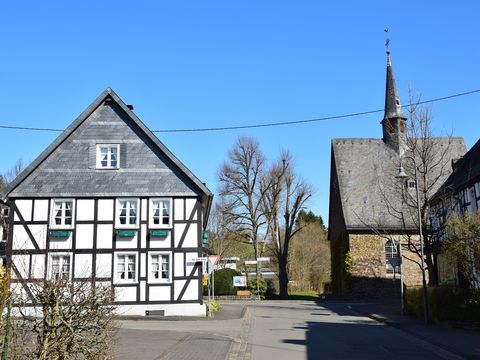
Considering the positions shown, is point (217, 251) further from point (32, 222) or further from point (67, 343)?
point (67, 343)

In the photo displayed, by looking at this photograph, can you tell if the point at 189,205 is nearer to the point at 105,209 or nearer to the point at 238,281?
the point at 105,209

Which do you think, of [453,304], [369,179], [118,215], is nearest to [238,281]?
[369,179]

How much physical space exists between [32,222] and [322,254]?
139 feet

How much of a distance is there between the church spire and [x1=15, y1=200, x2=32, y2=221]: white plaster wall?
29.7m

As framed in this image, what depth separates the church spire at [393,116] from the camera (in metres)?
44.8

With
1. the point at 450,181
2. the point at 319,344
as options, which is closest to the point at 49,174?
the point at 319,344

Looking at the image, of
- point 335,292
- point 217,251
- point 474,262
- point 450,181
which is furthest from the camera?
point 217,251

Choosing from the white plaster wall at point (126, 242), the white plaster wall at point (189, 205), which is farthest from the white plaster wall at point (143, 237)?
the white plaster wall at point (189, 205)

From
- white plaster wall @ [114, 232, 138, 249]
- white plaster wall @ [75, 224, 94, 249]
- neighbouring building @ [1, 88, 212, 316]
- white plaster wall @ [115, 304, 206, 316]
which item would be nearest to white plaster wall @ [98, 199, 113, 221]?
neighbouring building @ [1, 88, 212, 316]

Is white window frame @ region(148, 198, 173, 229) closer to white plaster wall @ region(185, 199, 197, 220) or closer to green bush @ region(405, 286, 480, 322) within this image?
white plaster wall @ region(185, 199, 197, 220)

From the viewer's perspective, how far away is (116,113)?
2691cm

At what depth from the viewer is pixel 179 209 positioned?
2602 cm

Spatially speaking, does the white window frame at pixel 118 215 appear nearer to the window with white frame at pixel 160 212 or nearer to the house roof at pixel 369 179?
the window with white frame at pixel 160 212

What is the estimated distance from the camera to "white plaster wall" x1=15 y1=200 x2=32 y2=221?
2561 cm
